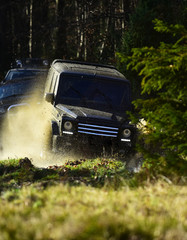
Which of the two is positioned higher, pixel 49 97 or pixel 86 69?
pixel 86 69

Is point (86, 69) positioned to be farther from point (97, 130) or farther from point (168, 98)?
point (168, 98)

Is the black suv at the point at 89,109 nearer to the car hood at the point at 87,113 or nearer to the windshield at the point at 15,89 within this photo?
the car hood at the point at 87,113

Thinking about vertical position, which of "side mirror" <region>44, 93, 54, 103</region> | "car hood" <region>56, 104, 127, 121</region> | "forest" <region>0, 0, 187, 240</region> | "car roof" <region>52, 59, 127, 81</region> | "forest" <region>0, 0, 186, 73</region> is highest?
"forest" <region>0, 0, 187, 240</region>

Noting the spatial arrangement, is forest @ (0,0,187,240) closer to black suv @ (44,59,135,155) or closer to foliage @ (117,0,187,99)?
Answer: black suv @ (44,59,135,155)

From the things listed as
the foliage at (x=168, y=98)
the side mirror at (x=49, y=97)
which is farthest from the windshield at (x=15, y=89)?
the foliage at (x=168, y=98)

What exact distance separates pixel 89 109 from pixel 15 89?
446cm

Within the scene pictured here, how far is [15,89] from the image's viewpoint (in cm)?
1488

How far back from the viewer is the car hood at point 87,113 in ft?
35.0

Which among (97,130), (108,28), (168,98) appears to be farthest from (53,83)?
(108,28)

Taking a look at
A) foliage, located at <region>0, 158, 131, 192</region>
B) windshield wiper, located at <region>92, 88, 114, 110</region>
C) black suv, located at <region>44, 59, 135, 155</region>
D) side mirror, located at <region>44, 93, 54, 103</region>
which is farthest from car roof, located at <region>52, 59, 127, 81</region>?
foliage, located at <region>0, 158, 131, 192</region>

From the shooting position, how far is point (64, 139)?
10562 mm

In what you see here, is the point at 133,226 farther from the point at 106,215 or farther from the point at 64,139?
the point at 64,139

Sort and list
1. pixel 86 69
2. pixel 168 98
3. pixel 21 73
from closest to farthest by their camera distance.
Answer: pixel 168 98 → pixel 86 69 → pixel 21 73

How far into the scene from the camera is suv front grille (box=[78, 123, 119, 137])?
1065cm
